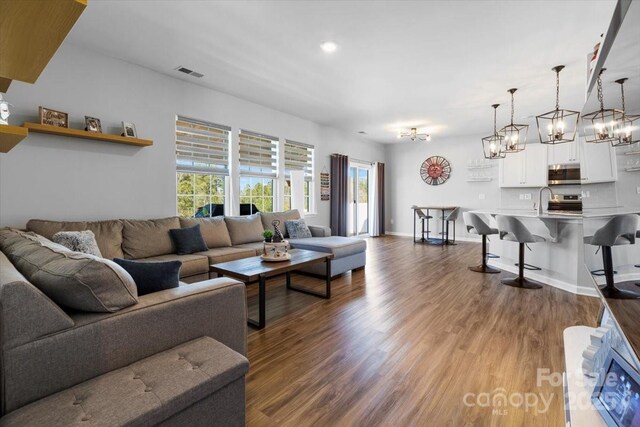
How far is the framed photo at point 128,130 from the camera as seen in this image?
3672 mm

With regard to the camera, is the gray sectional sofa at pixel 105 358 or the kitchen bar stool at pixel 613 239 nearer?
the kitchen bar stool at pixel 613 239

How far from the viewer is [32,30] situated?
0.89 metres

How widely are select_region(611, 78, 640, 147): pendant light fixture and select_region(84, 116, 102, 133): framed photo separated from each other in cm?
433

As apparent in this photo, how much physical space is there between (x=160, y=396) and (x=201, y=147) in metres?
4.08

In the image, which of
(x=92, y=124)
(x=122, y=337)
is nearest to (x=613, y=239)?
(x=122, y=337)

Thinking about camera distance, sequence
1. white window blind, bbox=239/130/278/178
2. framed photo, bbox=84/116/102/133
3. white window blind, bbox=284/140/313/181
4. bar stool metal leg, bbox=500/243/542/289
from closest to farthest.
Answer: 1. framed photo, bbox=84/116/102/133
2. bar stool metal leg, bbox=500/243/542/289
3. white window blind, bbox=239/130/278/178
4. white window blind, bbox=284/140/313/181

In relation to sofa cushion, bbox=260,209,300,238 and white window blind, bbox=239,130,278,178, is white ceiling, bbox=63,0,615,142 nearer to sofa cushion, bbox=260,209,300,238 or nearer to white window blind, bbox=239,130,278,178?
white window blind, bbox=239,130,278,178

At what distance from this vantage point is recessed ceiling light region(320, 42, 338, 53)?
323cm

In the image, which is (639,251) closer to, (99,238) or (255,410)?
(255,410)

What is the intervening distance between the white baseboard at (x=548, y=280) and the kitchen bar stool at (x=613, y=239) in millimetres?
3259

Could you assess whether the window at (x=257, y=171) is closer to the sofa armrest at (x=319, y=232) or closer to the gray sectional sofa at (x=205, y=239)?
the gray sectional sofa at (x=205, y=239)

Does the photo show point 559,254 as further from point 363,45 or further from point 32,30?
point 32,30

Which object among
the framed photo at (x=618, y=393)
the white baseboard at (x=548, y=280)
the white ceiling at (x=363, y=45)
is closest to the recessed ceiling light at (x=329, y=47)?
the white ceiling at (x=363, y=45)

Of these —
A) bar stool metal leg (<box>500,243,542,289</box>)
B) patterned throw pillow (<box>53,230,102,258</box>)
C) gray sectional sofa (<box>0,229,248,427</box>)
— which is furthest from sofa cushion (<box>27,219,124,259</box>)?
bar stool metal leg (<box>500,243,542,289</box>)
